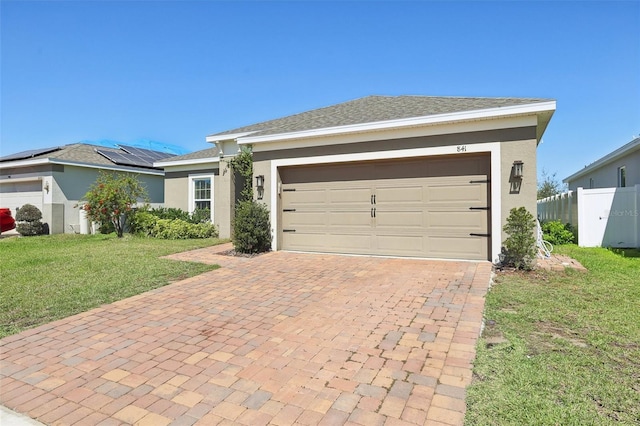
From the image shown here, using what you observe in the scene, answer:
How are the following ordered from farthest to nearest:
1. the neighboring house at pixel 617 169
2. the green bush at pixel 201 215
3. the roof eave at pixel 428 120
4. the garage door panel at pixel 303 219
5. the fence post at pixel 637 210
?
the green bush at pixel 201 215
the neighboring house at pixel 617 169
the fence post at pixel 637 210
the garage door panel at pixel 303 219
the roof eave at pixel 428 120

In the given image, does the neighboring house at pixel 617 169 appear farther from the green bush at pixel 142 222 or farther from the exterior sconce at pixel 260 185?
the green bush at pixel 142 222

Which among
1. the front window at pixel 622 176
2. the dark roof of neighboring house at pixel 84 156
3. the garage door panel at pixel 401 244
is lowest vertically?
the garage door panel at pixel 401 244

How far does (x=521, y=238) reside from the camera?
6527 millimetres

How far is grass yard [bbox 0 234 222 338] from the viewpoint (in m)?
4.68

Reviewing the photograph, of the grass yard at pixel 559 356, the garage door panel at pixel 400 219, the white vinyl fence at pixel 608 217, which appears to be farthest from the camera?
the white vinyl fence at pixel 608 217

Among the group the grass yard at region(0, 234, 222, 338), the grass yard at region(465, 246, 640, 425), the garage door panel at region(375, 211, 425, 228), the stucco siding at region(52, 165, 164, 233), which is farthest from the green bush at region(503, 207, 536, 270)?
the stucco siding at region(52, 165, 164, 233)

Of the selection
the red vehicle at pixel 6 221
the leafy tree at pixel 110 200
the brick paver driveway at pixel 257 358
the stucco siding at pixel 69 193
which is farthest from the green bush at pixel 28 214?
the brick paver driveway at pixel 257 358

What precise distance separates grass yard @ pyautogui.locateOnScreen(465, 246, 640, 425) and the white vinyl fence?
528cm

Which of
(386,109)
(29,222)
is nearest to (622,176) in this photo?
(386,109)

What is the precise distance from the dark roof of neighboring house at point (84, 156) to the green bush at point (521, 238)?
55.0 ft

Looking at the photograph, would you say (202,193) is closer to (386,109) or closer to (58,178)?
(58,178)

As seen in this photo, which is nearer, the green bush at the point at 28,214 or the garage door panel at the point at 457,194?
the garage door panel at the point at 457,194

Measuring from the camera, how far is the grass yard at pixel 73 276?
184 inches

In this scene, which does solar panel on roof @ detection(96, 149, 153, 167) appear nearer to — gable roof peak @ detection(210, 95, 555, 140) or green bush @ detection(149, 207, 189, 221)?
green bush @ detection(149, 207, 189, 221)
